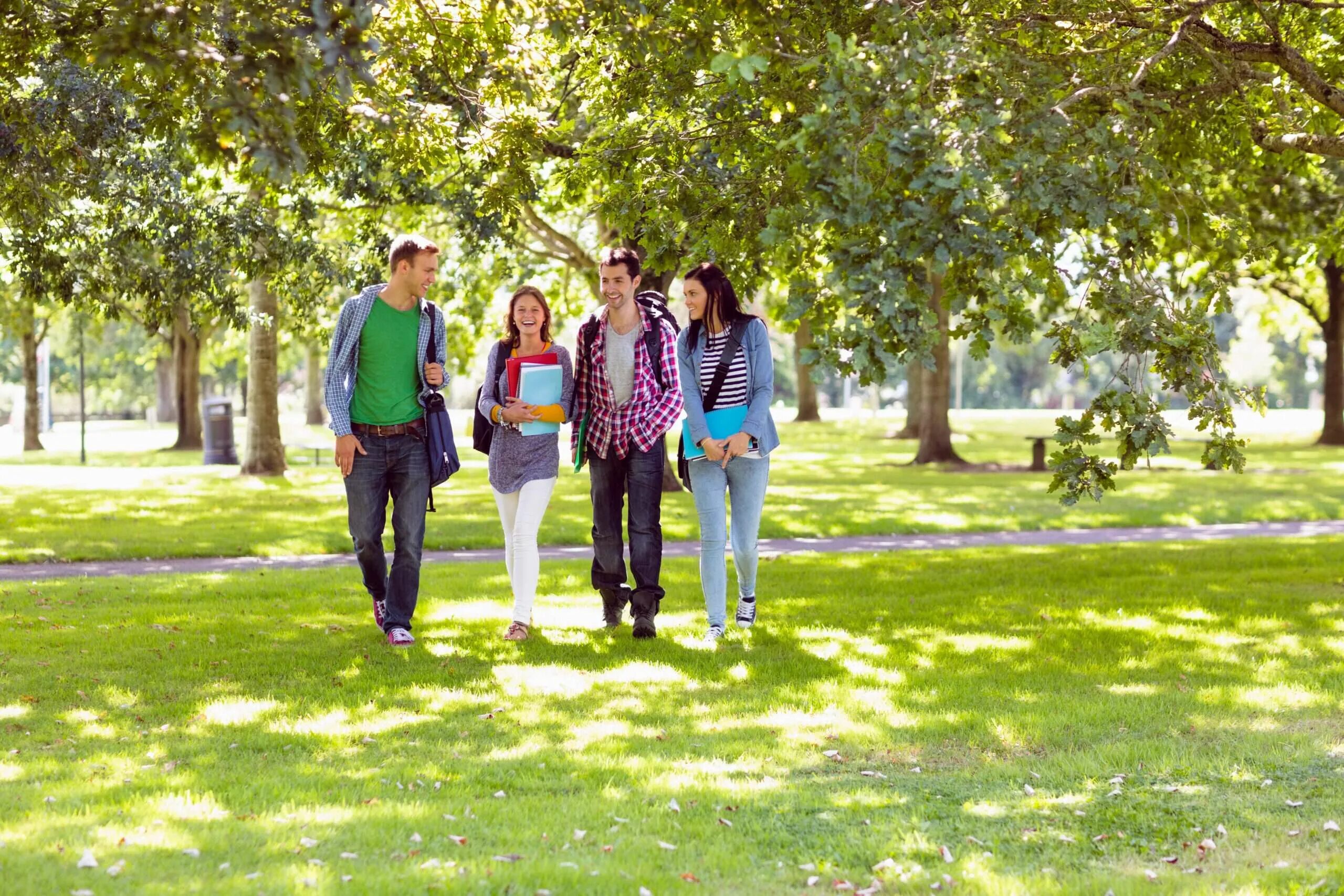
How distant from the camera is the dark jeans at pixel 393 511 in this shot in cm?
796

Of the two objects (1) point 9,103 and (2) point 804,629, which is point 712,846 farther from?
(1) point 9,103

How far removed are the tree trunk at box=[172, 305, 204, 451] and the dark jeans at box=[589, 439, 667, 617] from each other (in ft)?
100.0

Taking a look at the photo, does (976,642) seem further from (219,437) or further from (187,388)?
(187,388)

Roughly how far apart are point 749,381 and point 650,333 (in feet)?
2.03

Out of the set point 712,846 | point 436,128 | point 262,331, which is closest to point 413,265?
point 436,128

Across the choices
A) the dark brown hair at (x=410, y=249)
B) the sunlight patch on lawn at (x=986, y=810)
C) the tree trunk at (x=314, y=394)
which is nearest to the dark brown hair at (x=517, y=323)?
the dark brown hair at (x=410, y=249)

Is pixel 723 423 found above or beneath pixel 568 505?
above

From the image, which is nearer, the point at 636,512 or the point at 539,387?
the point at 539,387

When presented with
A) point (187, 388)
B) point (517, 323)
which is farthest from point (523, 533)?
point (187, 388)

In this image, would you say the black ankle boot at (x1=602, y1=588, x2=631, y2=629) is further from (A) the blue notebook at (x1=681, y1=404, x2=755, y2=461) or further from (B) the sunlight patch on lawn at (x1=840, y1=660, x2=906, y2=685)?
(B) the sunlight patch on lawn at (x1=840, y1=660, x2=906, y2=685)

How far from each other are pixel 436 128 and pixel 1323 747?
7000mm

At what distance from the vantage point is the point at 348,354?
7793mm

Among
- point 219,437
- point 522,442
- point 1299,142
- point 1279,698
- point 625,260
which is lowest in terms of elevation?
point 1279,698

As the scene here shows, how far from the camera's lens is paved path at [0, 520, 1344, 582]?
1254cm
